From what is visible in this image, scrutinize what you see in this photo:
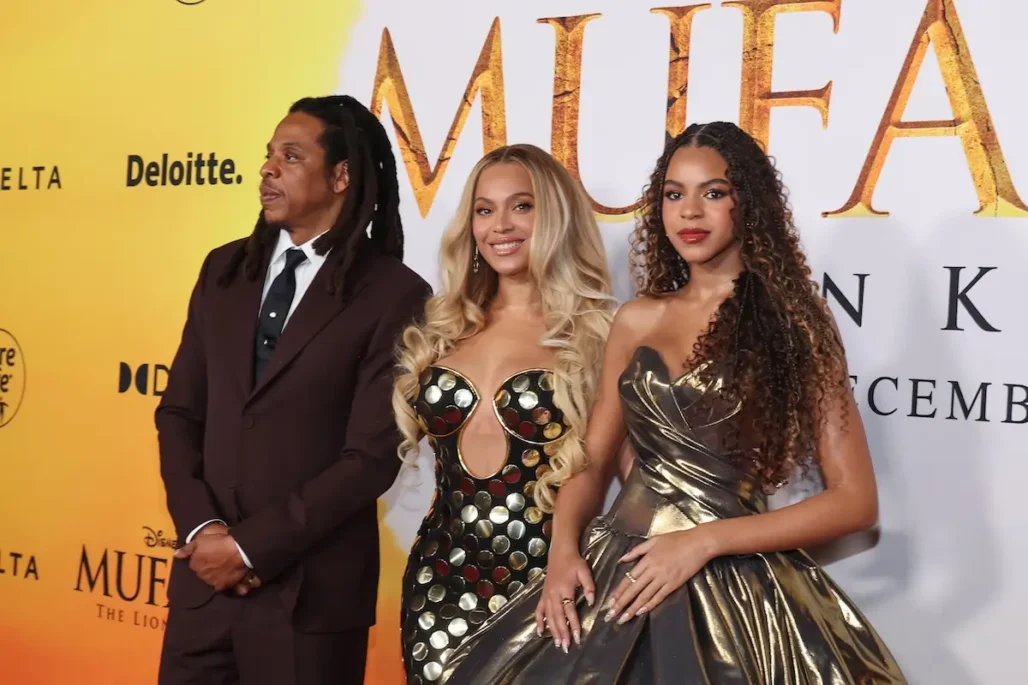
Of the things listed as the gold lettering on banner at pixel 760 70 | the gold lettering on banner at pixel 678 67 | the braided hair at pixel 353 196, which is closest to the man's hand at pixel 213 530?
the braided hair at pixel 353 196

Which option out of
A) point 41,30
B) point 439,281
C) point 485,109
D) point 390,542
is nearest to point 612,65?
point 485,109

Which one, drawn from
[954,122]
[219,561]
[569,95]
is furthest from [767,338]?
A: [219,561]

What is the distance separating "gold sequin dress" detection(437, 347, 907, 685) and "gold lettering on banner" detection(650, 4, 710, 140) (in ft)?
2.96

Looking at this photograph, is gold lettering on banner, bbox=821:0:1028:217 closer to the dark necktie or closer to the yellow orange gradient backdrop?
the dark necktie

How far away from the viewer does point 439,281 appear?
3842 mm

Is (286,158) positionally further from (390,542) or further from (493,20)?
(390,542)

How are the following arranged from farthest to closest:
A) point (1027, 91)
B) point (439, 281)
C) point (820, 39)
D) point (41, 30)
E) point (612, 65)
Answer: point (41, 30)
point (439, 281)
point (612, 65)
point (820, 39)
point (1027, 91)

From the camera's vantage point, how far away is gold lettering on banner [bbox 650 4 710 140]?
3428 mm

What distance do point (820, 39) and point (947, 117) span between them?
392mm

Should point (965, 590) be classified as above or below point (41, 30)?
below

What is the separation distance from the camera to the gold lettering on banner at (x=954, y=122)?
3.05 metres

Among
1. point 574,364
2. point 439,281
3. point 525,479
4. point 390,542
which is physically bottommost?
point 390,542

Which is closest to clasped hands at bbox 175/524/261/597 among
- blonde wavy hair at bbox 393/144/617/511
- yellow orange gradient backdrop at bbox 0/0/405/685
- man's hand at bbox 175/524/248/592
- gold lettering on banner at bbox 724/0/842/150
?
man's hand at bbox 175/524/248/592

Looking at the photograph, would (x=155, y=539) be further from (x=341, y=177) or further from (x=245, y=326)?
(x=341, y=177)
